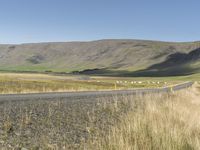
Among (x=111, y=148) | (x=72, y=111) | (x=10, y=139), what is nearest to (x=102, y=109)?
(x=72, y=111)

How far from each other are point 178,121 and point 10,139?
578 cm

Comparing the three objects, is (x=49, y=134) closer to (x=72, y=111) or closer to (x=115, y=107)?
(x=72, y=111)

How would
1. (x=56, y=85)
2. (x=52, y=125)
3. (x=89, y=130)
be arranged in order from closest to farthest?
(x=89, y=130) < (x=52, y=125) < (x=56, y=85)

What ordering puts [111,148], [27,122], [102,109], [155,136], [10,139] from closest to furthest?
[111,148] → [155,136] → [10,139] → [27,122] → [102,109]

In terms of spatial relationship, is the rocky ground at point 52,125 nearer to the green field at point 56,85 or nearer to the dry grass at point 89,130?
the dry grass at point 89,130

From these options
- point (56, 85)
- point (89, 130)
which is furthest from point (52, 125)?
point (56, 85)

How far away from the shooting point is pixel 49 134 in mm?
10258

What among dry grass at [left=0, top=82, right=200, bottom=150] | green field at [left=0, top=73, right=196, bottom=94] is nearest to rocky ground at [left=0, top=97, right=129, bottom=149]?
dry grass at [left=0, top=82, right=200, bottom=150]

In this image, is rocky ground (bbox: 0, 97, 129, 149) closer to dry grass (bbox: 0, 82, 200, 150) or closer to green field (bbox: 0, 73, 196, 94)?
dry grass (bbox: 0, 82, 200, 150)

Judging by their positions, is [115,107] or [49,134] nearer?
[49,134]

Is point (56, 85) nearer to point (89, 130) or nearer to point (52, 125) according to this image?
point (52, 125)

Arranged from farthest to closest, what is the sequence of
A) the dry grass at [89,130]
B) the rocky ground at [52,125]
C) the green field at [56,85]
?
1. the green field at [56,85]
2. the rocky ground at [52,125]
3. the dry grass at [89,130]

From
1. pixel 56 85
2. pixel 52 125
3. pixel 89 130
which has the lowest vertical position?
pixel 89 130

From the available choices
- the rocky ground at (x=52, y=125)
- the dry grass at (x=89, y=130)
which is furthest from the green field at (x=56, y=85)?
the dry grass at (x=89, y=130)
